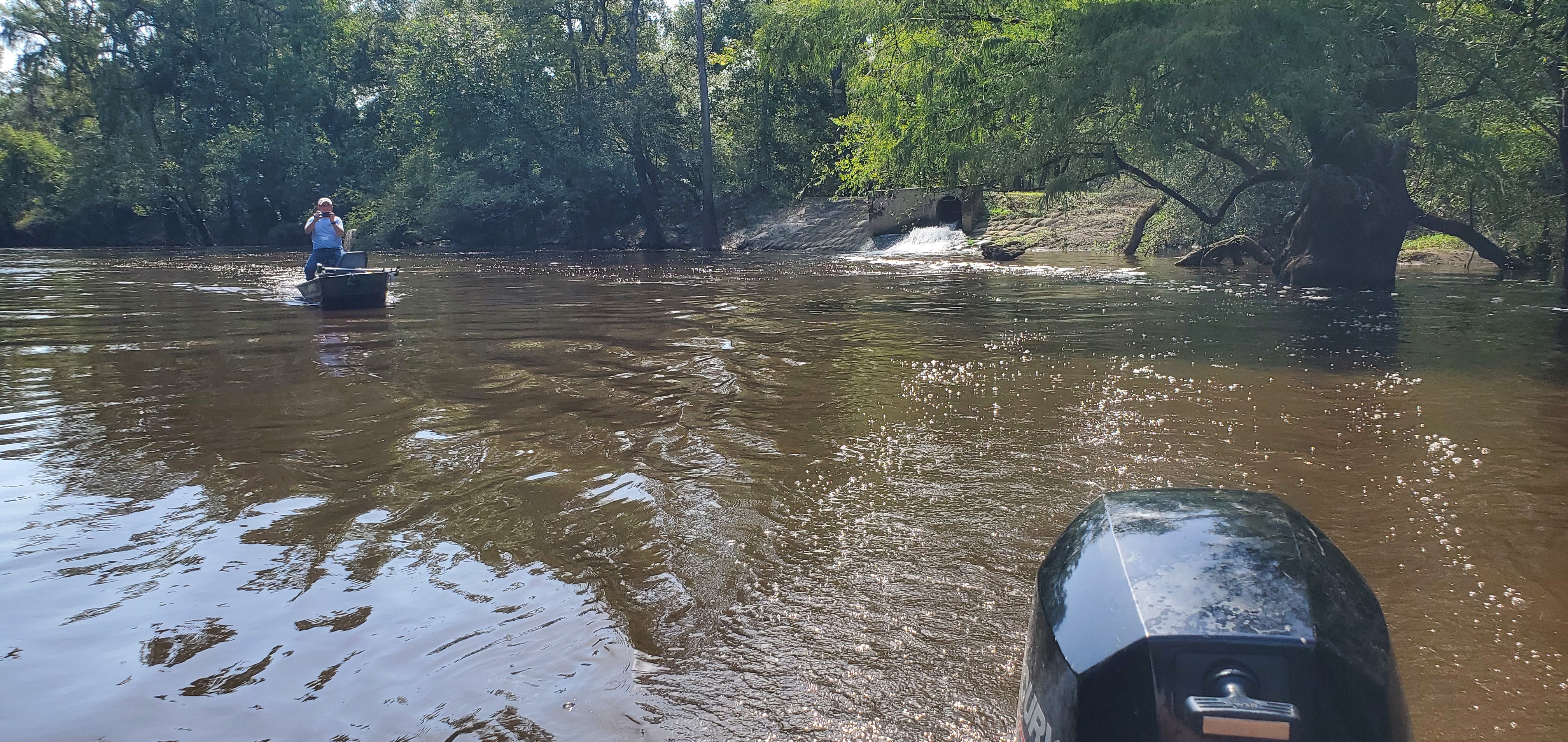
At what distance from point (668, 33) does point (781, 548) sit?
121 feet

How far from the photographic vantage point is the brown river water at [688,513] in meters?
3.27

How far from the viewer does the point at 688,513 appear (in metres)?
5.08

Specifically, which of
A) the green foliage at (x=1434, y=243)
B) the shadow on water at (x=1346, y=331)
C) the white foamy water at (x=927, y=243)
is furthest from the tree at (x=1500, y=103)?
the white foamy water at (x=927, y=243)

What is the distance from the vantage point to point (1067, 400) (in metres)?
7.62

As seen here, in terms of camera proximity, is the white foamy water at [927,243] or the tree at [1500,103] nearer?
the tree at [1500,103]

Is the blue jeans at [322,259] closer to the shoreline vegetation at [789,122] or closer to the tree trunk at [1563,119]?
the shoreline vegetation at [789,122]

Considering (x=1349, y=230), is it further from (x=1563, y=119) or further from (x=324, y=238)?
(x=324, y=238)

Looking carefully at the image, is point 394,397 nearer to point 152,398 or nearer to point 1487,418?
point 152,398

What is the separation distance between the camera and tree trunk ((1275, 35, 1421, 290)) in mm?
A: 14469

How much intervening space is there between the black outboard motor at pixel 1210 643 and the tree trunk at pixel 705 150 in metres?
32.1

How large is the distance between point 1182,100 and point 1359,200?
3.92 metres

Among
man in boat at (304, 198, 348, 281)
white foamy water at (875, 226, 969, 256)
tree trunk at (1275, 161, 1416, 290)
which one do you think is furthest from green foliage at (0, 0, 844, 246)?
tree trunk at (1275, 161, 1416, 290)

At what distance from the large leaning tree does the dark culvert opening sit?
38.2ft

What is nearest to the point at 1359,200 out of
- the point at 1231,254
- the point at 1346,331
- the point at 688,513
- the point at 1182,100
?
the point at 1182,100
